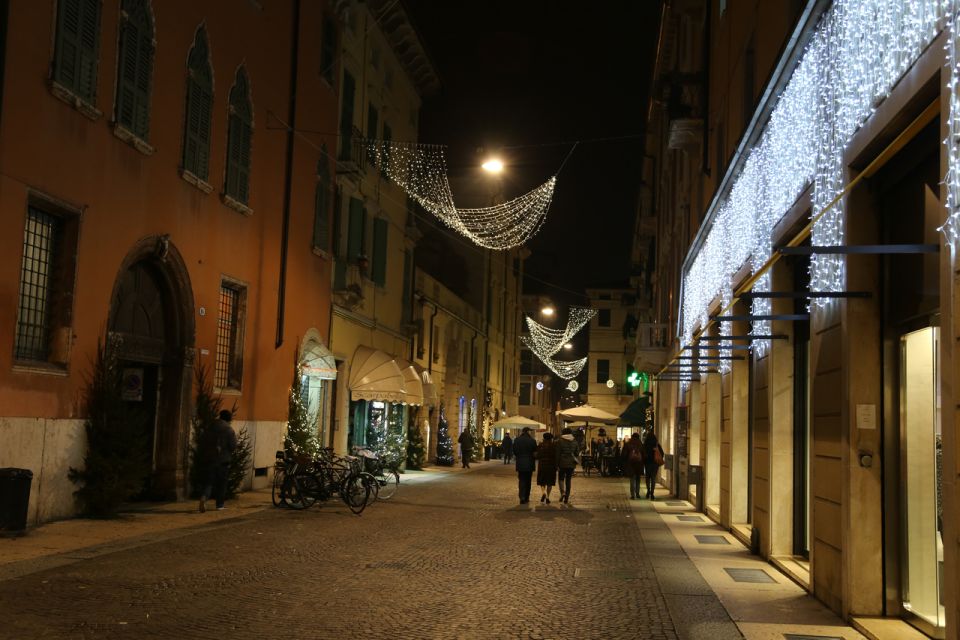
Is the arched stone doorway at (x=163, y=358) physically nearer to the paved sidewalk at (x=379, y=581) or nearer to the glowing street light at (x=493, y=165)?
the paved sidewalk at (x=379, y=581)

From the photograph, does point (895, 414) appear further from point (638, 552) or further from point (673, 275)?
point (673, 275)

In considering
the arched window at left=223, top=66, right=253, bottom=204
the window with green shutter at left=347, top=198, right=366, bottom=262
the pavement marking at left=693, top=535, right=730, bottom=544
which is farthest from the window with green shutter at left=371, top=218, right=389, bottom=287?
the pavement marking at left=693, top=535, right=730, bottom=544

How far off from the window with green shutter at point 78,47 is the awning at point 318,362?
35.5 feet

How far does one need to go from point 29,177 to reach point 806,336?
10.2 metres

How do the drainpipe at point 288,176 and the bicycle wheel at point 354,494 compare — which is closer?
the bicycle wheel at point 354,494

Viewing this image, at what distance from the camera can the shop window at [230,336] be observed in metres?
20.6

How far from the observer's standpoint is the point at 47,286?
14273mm

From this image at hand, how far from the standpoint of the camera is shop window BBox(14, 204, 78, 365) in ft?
45.2

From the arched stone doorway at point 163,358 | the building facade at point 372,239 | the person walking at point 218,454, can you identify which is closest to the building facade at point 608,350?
the building facade at point 372,239

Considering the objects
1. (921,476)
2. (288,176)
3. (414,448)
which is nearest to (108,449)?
(288,176)

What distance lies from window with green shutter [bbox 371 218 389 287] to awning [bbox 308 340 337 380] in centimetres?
546

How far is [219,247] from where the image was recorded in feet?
64.9

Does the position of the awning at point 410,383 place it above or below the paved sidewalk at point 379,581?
above

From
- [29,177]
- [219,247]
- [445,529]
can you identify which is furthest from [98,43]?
[445,529]
